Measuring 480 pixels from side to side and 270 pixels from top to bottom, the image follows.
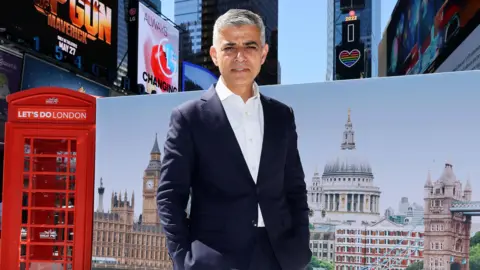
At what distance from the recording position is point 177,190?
6.61 feet

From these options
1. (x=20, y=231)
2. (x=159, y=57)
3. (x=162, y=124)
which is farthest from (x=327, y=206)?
(x=159, y=57)

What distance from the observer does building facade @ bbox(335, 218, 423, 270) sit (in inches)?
143

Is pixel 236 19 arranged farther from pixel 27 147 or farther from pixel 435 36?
pixel 435 36

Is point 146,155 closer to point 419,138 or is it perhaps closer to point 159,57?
point 419,138

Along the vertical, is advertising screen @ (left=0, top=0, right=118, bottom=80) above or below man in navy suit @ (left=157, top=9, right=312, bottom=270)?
above

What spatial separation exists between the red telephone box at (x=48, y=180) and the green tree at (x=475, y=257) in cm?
291

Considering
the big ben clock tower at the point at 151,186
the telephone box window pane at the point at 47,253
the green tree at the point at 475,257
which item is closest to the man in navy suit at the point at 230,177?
the green tree at the point at 475,257

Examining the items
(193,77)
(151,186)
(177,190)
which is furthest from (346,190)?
(193,77)

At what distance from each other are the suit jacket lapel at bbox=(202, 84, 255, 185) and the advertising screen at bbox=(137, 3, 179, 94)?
14276mm

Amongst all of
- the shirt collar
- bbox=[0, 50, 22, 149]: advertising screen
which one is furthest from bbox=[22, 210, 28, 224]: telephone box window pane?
bbox=[0, 50, 22, 149]: advertising screen

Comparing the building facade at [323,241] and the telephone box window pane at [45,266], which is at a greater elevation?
the building facade at [323,241]

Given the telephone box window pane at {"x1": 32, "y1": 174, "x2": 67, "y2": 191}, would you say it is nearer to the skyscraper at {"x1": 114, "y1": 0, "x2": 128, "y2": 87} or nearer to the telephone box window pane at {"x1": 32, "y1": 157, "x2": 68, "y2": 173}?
the telephone box window pane at {"x1": 32, "y1": 157, "x2": 68, "y2": 173}

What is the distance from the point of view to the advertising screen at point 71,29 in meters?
10.6

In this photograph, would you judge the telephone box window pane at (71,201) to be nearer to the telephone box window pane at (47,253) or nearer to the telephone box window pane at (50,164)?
the telephone box window pane at (50,164)
